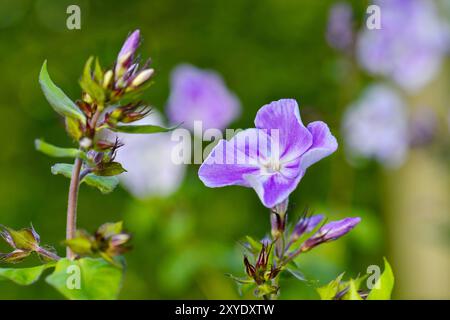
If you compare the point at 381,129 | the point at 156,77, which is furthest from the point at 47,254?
the point at 156,77

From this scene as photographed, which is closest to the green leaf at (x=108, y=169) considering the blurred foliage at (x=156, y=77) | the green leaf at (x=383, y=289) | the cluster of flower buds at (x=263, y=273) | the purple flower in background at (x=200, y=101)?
the cluster of flower buds at (x=263, y=273)

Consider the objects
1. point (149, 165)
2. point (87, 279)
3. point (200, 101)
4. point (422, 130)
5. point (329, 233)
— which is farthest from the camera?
point (422, 130)

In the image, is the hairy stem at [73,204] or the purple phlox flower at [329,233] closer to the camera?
the hairy stem at [73,204]

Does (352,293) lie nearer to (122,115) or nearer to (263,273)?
(263,273)

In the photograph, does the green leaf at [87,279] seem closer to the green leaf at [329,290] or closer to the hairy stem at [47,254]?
the hairy stem at [47,254]

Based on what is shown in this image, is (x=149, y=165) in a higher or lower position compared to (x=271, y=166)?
lower
